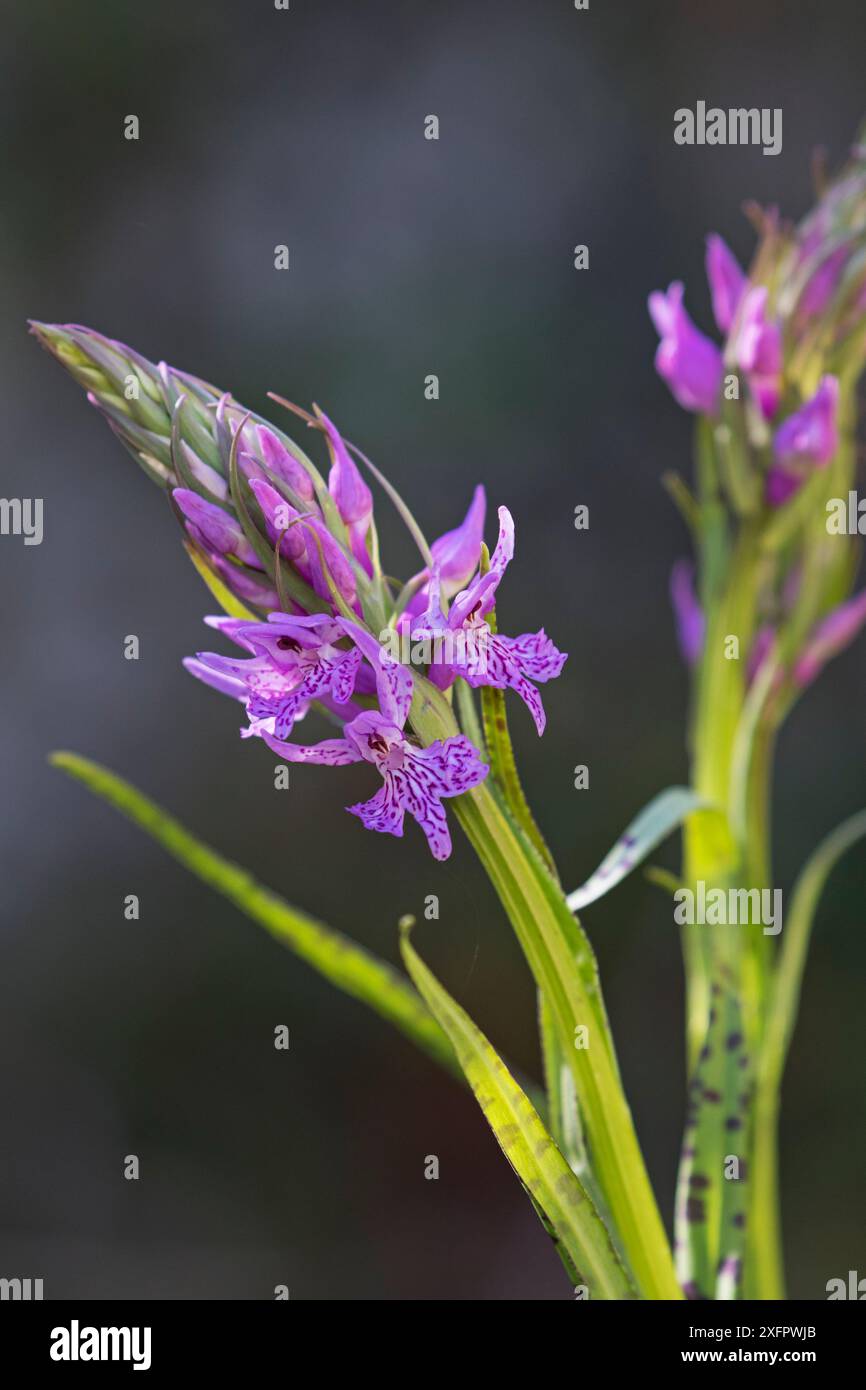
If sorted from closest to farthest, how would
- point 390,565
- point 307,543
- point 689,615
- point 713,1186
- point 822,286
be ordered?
point 307,543
point 713,1186
point 822,286
point 689,615
point 390,565

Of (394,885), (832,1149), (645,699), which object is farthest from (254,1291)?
(645,699)

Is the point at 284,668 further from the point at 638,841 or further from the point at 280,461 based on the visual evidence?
the point at 638,841

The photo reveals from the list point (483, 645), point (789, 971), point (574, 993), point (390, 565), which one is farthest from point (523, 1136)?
point (390, 565)

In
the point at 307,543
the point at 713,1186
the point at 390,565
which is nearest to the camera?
the point at 307,543

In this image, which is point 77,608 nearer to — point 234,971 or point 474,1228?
point 234,971

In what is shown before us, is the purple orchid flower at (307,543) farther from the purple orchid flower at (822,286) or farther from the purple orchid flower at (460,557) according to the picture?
the purple orchid flower at (822,286)

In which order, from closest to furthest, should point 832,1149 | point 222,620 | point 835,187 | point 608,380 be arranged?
point 222,620 < point 835,187 < point 832,1149 < point 608,380
